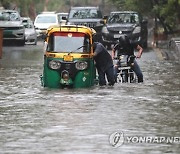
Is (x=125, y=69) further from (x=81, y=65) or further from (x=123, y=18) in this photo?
(x=123, y=18)

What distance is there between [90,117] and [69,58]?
212 inches

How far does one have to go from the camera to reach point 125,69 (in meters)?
21.7

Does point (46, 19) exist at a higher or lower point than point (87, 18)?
lower

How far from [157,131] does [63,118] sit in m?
2.16

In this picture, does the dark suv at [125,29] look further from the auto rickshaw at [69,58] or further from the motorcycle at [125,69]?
the auto rickshaw at [69,58]

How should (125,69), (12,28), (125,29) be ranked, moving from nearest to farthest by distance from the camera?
(125,69) < (125,29) < (12,28)

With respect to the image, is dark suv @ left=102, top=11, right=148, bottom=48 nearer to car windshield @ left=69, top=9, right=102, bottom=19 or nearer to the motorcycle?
car windshield @ left=69, top=9, right=102, bottom=19

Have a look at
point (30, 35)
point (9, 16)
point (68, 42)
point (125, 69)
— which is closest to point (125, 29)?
point (9, 16)

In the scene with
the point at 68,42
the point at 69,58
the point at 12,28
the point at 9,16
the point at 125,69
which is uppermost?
the point at 68,42

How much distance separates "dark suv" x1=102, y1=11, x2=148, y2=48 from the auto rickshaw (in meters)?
17.5

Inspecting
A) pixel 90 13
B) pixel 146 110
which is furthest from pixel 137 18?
pixel 146 110

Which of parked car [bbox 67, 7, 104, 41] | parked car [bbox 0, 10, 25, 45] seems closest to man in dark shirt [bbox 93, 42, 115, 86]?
parked car [bbox 67, 7, 104, 41]

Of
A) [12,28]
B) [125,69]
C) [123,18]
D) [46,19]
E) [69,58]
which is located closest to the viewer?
[69,58]

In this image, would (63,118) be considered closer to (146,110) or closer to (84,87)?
(146,110)
